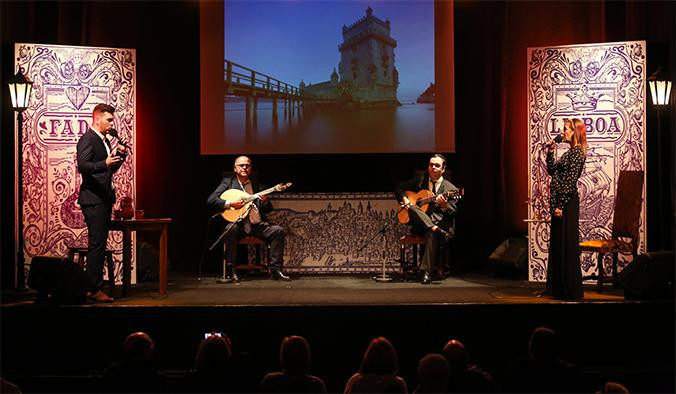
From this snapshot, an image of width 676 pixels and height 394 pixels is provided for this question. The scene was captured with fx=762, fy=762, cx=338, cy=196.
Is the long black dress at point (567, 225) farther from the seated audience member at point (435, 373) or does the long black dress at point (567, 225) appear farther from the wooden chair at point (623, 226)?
the seated audience member at point (435, 373)

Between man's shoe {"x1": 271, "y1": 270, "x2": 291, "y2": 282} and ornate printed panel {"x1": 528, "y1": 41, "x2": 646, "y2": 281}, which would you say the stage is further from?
man's shoe {"x1": 271, "y1": 270, "x2": 291, "y2": 282}

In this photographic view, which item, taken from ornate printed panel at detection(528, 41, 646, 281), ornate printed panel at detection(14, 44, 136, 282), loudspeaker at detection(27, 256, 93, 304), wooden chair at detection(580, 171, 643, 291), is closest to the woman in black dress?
wooden chair at detection(580, 171, 643, 291)

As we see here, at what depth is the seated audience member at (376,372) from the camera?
13.2 ft

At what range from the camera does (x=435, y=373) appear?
3723mm

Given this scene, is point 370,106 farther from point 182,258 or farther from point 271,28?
point 182,258

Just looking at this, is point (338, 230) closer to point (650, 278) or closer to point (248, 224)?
point (248, 224)

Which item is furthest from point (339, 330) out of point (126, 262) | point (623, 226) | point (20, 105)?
point (20, 105)

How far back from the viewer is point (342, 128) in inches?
348

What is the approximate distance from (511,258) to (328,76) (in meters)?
2.98

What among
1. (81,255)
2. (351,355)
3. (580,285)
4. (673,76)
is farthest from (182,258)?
(673,76)

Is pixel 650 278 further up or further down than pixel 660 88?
further down

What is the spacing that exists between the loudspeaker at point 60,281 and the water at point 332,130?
292cm

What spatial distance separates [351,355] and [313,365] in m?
0.32

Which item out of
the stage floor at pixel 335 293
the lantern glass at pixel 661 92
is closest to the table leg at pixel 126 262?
the stage floor at pixel 335 293
